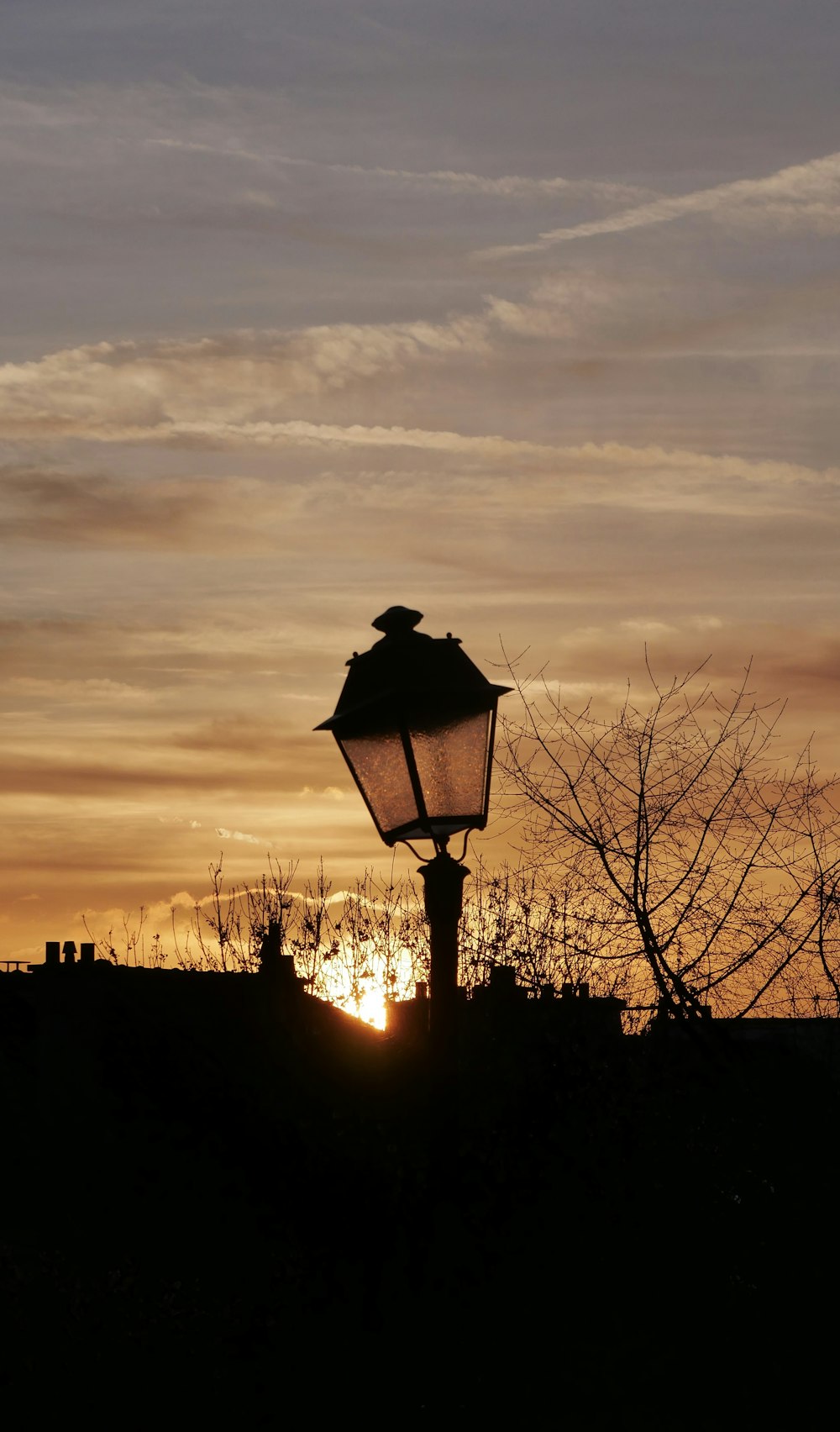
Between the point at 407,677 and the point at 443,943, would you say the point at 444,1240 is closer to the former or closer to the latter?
the point at 443,943

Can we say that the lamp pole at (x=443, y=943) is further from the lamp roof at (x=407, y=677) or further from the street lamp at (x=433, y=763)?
the lamp roof at (x=407, y=677)

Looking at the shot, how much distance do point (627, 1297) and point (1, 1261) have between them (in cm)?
475

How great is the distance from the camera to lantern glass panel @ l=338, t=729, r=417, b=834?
6.73 metres

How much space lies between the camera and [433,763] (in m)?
6.73

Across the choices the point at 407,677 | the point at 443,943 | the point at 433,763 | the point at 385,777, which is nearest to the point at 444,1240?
the point at 443,943

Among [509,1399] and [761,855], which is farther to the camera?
[761,855]

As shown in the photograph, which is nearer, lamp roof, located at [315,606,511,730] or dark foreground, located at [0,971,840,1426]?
lamp roof, located at [315,606,511,730]

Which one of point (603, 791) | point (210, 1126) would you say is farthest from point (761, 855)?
point (210, 1126)

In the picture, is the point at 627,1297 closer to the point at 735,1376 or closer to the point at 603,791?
the point at 735,1376

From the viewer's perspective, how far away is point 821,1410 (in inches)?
370

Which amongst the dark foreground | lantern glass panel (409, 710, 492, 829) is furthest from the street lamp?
the dark foreground

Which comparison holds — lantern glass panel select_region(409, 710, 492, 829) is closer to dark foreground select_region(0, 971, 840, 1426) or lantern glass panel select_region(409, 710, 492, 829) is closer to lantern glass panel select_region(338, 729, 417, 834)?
lantern glass panel select_region(338, 729, 417, 834)

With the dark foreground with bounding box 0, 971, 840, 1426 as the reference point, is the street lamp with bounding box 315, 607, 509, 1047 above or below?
above

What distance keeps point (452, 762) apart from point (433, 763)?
9 cm
